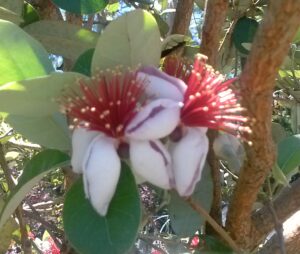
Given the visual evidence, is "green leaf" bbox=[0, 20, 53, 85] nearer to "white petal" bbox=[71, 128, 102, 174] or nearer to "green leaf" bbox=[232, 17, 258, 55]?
"white petal" bbox=[71, 128, 102, 174]

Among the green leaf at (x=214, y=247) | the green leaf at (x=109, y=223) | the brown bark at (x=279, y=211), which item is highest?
the green leaf at (x=109, y=223)

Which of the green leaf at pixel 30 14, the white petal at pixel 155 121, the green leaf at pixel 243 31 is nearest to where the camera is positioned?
the white petal at pixel 155 121

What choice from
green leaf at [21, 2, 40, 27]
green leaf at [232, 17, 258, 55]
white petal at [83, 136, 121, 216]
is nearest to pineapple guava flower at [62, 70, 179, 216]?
white petal at [83, 136, 121, 216]

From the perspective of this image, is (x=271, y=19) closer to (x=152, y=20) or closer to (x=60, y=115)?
(x=152, y=20)

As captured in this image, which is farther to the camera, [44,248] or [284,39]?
[44,248]

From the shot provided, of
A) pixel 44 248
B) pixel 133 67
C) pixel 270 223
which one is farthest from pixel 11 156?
pixel 133 67

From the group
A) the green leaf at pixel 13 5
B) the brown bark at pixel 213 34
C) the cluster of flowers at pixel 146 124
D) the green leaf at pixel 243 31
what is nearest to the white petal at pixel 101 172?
the cluster of flowers at pixel 146 124

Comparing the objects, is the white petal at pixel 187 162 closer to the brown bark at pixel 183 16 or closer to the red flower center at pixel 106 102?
the red flower center at pixel 106 102
